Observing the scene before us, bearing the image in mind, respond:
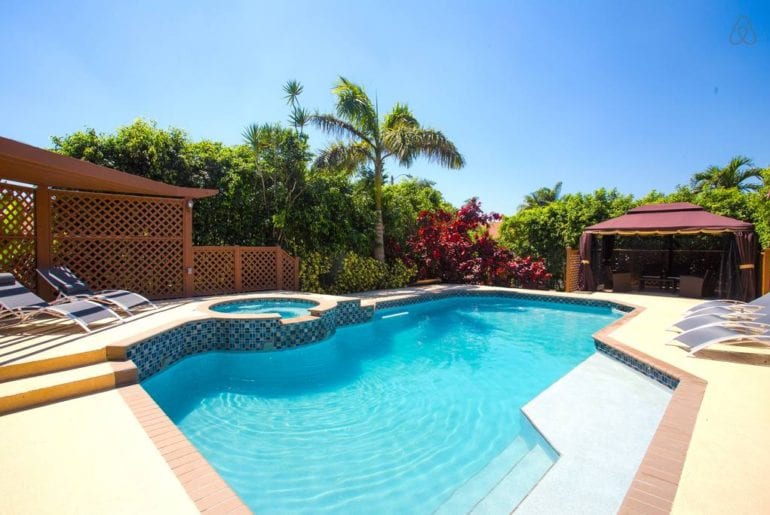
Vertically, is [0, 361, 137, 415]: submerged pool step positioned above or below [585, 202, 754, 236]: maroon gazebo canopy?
below

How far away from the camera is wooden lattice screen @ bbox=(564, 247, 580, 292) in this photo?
43.3 ft

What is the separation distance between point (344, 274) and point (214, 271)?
3.93 m

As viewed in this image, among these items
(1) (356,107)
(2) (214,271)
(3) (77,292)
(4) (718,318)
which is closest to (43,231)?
(3) (77,292)

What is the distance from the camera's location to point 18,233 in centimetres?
766

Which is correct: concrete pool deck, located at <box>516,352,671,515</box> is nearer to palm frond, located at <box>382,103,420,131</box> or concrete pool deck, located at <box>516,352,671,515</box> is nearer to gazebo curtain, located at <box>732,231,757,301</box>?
gazebo curtain, located at <box>732,231,757,301</box>

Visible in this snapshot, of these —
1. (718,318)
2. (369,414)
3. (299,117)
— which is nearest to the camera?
(369,414)

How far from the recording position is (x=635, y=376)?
190 inches

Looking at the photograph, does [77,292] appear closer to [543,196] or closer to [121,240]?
[121,240]

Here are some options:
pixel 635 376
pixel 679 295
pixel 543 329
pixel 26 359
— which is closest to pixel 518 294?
pixel 543 329

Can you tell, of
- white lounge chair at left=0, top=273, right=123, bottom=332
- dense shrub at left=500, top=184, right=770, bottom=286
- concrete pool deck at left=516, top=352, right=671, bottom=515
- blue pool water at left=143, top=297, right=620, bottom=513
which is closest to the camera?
concrete pool deck at left=516, top=352, right=671, bottom=515

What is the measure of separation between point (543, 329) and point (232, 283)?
866 cm

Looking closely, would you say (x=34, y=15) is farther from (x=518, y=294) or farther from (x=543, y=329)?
(x=518, y=294)

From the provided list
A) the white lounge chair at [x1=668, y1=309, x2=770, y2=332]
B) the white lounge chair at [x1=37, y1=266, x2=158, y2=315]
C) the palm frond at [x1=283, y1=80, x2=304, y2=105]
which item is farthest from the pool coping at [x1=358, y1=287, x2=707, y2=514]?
the palm frond at [x1=283, y1=80, x2=304, y2=105]

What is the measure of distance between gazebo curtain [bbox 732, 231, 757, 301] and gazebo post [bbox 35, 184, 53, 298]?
17499mm
